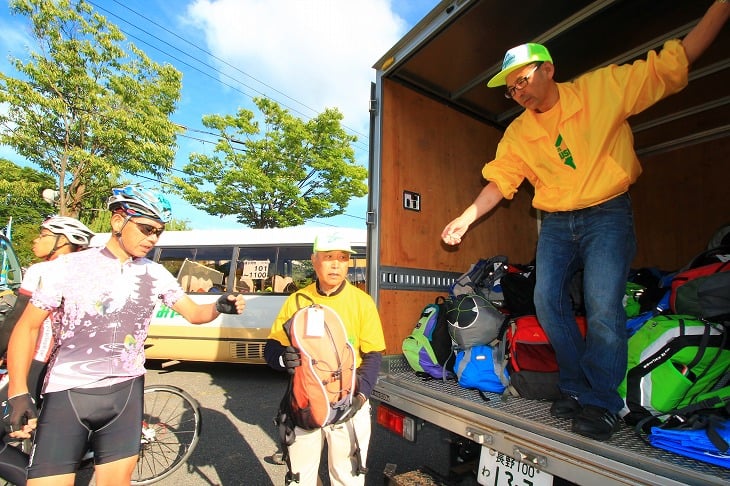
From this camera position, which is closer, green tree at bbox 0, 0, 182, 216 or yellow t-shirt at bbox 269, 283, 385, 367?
yellow t-shirt at bbox 269, 283, 385, 367

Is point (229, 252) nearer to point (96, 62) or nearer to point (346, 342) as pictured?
point (346, 342)

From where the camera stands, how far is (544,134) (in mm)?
2137

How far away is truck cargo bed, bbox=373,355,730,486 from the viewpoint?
4.42 feet

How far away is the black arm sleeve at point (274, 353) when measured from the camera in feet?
6.47

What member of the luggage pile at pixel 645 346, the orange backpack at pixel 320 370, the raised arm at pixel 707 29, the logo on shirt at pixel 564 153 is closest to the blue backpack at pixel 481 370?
the luggage pile at pixel 645 346

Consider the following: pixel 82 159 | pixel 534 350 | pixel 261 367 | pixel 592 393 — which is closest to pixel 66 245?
pixel 534 350

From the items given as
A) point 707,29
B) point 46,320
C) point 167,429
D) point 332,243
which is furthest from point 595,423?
point 167,429

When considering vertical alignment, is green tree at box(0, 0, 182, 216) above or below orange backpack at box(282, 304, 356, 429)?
above

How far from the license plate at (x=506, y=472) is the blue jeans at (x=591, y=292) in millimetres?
440

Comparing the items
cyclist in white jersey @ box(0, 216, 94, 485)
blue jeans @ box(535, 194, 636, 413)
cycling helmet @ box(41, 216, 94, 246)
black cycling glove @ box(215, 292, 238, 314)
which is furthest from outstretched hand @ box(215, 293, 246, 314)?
cycling helmet @ box(41, 216, 94, 246)

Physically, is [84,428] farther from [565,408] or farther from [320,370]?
[565,408]

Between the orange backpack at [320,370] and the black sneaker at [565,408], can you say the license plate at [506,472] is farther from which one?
the orange backpack at [320,370]

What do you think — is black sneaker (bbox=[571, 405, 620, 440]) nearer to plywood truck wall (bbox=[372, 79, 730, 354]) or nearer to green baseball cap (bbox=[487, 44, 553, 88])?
plywood truck wall (bbox=[372, 79, 730, 354])

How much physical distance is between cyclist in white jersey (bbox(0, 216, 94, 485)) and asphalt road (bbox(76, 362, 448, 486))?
0.94 metres
